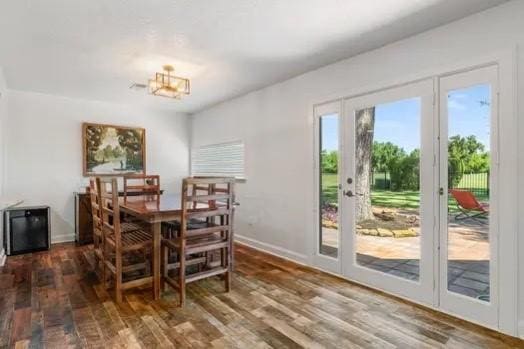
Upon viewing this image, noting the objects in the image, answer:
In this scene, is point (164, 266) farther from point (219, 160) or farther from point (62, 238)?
point (62, 238)

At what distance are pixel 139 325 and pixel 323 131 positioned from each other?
253 cm

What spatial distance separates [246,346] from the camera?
1901 millimetres

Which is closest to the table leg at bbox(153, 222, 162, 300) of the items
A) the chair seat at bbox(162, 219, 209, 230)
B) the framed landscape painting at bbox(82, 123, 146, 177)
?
the chair seat at bbox(162, 219, 209, 230)

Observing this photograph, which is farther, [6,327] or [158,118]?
[158,118]

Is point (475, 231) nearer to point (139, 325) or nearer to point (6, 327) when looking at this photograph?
point (139, 325)

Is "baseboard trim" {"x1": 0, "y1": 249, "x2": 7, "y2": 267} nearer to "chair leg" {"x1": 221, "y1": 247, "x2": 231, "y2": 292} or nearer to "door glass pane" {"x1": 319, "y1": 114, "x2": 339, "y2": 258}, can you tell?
"chair leg" {"x1": 221, "y1": 247, "x2": 231, "y2": 292}

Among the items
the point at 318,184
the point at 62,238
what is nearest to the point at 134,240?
the point at 318,184

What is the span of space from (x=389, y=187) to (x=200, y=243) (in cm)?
→ 180

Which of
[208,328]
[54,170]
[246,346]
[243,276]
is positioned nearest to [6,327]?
[208,328]

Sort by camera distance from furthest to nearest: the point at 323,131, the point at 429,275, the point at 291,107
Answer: the point at 291,107
the point at 323,131
the point at 429,275

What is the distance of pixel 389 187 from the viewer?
110 inches

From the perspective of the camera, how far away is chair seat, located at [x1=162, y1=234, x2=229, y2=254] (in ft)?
8.24

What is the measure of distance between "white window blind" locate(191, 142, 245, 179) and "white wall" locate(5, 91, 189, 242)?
4.17 ft

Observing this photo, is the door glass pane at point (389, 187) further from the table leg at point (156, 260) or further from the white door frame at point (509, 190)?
the table leg at point (156, 260)
